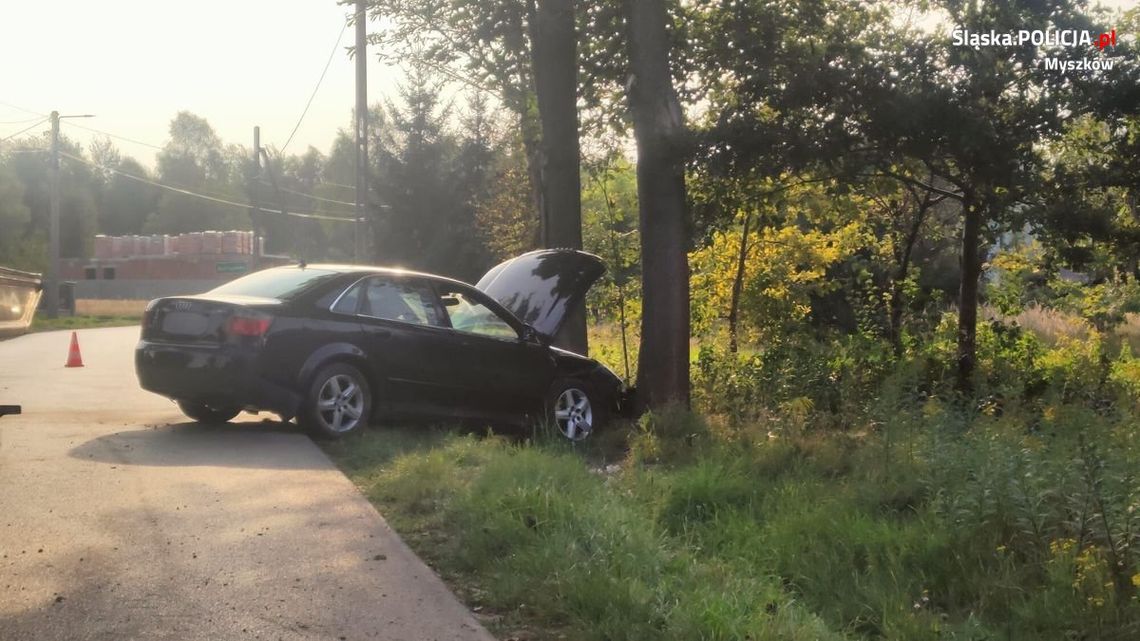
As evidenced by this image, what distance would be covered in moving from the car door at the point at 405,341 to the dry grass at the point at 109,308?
45.2 metres

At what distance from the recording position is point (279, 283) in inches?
405

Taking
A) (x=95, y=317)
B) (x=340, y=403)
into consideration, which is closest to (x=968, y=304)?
(x=340, y=403)

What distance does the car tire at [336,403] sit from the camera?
9672 mm

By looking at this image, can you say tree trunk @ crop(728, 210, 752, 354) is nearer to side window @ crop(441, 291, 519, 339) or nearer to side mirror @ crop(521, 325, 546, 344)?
side mirror @ crop(521, 325, 546, 344)

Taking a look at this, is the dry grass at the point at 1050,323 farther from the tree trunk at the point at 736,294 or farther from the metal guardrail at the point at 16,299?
the metal guardrail at the point at 16,299

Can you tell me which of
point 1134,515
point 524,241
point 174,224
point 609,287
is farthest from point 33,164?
point 1134,515

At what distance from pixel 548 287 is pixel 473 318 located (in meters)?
0.98

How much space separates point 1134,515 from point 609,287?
1050 centimetres

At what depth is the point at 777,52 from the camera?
12.9m

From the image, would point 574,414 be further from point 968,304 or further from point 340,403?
point 968,304

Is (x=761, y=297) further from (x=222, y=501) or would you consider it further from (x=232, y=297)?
(x=222, y=501)

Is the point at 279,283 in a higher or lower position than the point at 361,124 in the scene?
lower

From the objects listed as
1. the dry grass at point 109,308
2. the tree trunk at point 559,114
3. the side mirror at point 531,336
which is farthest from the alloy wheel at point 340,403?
the dry grass at point 109,308

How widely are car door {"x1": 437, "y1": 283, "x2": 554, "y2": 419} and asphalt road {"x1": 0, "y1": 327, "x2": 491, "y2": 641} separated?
1.82 metres
